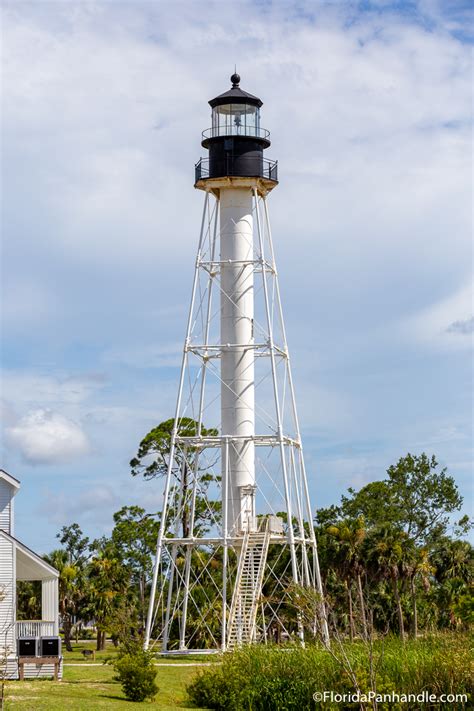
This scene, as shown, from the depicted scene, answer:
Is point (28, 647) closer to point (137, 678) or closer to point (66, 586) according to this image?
point (137, 678)

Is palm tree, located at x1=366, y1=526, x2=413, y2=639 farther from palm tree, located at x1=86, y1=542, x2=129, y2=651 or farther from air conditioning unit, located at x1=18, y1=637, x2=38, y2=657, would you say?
air conditioning unit, located at x1=18, y1=637, x2=38, y2=657

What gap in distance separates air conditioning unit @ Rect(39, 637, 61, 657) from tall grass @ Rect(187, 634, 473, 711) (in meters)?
6.26

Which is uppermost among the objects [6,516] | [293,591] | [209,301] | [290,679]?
[209,301]

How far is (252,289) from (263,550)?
9881 millimetres

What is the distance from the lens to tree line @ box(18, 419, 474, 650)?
63.2 metres

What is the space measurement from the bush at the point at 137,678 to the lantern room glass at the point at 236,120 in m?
22.1

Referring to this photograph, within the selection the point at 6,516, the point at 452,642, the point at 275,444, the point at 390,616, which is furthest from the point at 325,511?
the point at 452,642

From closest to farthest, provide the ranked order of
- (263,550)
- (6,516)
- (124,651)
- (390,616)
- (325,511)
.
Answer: (124,651), (6,516), (263,550), (390,616), (325,511)

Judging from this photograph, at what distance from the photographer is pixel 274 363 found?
47.8 metres

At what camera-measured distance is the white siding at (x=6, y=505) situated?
43531 millimetres

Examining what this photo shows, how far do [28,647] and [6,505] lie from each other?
19.1 ft

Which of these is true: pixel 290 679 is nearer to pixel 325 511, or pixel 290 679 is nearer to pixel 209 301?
pixel 209 301

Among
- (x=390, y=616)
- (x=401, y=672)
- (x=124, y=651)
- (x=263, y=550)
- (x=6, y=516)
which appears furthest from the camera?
(x=390, y=616)

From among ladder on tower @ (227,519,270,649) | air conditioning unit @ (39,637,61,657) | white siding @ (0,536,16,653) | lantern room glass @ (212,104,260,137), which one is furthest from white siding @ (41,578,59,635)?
lantern room glass @ (212,104,260,137)
